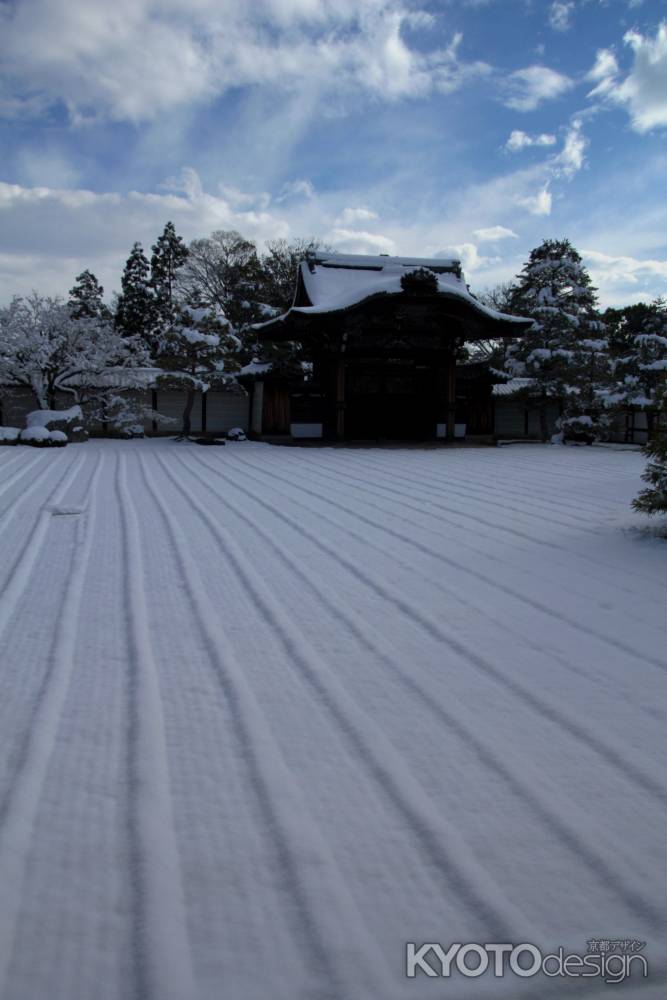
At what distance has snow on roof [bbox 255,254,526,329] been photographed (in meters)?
15.3

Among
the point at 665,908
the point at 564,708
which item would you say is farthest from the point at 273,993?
the point at 564,708

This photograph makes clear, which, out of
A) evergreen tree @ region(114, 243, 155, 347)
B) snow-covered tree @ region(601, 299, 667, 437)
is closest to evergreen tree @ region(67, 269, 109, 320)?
evergreen tree @ region(114, 243, 155, 347)

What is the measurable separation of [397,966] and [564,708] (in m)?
1.31

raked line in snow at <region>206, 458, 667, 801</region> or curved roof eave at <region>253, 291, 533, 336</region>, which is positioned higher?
curved roof eave at <region>253, 291, 533, 336</region>

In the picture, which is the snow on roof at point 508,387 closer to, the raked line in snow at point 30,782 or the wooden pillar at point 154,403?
the wooden pillar at point 154,403

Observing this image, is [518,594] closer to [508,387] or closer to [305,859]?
[305,859]

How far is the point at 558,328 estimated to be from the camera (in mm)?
18031

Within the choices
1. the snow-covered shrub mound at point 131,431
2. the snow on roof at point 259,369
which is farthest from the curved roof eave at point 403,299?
the snow-covered shrub mound at point 131,431

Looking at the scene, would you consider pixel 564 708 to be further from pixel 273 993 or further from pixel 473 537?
pixel 473 537

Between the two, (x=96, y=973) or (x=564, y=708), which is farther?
(x=564, y=708)

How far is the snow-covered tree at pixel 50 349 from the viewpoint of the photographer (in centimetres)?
1655

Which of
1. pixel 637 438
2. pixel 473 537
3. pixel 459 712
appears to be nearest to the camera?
pixel 459 712

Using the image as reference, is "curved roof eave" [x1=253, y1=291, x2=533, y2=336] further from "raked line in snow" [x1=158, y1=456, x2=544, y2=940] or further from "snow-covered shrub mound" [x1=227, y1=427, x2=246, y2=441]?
"raked line in snow" [x1=158, y1=456, x2=544, y2=940]

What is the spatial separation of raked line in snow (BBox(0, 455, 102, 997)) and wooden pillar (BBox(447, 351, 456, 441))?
44.6 ft
